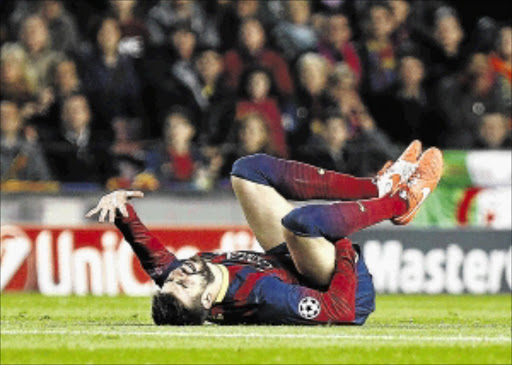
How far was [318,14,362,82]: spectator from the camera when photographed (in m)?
16.9

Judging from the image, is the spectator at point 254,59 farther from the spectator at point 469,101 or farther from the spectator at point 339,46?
the spectator at point 469,101

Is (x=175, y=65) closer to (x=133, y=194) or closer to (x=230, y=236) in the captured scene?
(x=230, y=236)

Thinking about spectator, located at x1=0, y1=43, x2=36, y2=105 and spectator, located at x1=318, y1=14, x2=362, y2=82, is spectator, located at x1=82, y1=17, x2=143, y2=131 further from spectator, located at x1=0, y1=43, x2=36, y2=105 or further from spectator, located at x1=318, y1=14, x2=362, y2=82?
spectator, located at x1=318, y1=14, x2=362, y2=82

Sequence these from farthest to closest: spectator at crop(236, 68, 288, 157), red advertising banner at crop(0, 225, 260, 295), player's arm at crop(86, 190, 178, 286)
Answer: spectator at crop(236, 68, 288, 157) → red advertising banner at crop(0, 225, 260, 295) → player's arm at crop(86, 190, 178, 286)

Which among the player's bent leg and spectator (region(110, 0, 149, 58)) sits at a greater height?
spectator (region(110, 0, 149, 58))

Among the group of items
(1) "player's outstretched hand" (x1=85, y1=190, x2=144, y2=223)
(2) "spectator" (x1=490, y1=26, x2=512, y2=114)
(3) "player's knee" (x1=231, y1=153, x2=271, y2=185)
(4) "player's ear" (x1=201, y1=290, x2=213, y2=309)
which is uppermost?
(2) "spectator" (x1=490, y1=26, x2=512, y2=114)

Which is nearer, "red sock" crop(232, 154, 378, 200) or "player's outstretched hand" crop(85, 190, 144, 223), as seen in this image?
"player's outstretched hand" crop(85, 190, 144, 223)

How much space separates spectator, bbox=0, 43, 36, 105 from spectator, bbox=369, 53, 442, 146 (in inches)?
168

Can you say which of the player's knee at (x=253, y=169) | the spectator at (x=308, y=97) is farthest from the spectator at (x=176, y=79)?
the player's knee at (x=253, y=169)

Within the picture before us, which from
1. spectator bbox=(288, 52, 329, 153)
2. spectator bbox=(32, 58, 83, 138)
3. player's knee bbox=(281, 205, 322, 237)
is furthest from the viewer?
spectator bbox=(288, 52, 329, 153)

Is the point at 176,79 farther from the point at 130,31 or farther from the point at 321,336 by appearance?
the point at 321,336

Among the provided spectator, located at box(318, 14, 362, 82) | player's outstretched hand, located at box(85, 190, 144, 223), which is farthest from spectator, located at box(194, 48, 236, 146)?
player's outstretched hand, located at box(85, 190, 144, 223)

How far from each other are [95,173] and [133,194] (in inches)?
245

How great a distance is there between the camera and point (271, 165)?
977 centimetres
